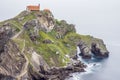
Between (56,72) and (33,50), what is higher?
(33,50)

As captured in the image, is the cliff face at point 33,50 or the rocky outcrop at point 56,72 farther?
the rocky outcrop at point 56,72

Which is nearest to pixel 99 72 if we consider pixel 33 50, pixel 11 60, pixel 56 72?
pixel 56 72

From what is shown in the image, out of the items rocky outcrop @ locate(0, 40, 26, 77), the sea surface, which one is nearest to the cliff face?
rocky outcrop @ locate(0, 40, 26, 77)

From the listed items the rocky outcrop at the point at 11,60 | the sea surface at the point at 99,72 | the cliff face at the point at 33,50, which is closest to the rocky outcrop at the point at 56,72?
the cliff face at the point at 33,50

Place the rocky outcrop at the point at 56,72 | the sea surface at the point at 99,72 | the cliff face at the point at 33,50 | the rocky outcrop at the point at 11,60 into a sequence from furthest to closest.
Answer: the sea surface at the point at 99,72 → the rocky outcrop at the point at 56,72 → the cliff face at the point at 33,50 → the rocky outcrop at the point at 11,60

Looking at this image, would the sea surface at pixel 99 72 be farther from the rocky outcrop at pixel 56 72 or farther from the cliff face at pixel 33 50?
the cliff face at pixel 33 50

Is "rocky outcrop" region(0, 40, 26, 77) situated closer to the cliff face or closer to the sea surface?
the cliff face

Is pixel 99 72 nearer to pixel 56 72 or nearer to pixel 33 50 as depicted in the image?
pixel 56 72

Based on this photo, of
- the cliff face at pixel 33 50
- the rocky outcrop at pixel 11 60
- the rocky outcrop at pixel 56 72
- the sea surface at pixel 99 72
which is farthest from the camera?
the sea surface at pixel 99 72
